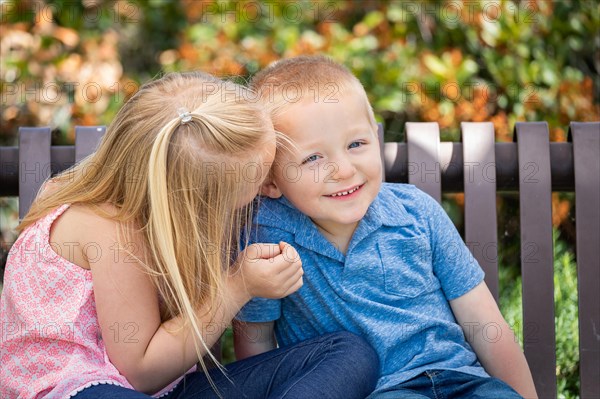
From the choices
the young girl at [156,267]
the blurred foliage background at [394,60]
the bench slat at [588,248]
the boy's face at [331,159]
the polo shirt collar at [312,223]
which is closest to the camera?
the young girl at [156,267]

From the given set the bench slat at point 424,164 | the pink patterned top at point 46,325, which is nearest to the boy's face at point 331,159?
the bench slat at point 424,164

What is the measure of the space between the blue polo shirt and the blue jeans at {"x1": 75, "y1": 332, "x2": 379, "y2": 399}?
8 cm

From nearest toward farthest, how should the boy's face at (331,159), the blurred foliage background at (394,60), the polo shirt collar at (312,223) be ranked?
1. the boy's face at (331,159)
2. the polo shirt collar at (312,223)
3. the blurred foliage background at (394,60)

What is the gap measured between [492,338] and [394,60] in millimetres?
1808

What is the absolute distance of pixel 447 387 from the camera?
2188 millimetres

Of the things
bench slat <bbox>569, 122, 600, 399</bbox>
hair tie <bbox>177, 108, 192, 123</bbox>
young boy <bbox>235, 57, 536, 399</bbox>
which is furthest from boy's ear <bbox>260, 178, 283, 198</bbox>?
bench slat <bbox>569, 122, 600, 399</bbox>

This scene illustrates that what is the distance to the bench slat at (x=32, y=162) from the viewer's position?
98.4 inches

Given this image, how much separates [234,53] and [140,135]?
6.12 feet

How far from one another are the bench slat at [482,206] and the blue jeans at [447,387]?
0.40 metres

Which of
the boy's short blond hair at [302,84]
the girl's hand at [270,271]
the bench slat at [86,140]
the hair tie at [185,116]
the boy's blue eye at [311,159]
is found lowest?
the girl's hand at [270,271]

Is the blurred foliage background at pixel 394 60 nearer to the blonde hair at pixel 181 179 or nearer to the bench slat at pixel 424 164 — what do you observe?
the bench slat at pixel 424 164

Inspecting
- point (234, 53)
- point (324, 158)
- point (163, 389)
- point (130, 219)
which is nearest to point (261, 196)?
point (324, 158)

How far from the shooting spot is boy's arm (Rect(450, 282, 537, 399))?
2.31 metres

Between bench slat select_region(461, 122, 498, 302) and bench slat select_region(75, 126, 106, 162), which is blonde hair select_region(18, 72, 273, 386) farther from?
bench slat select_region(461, 122, 498, 302)
